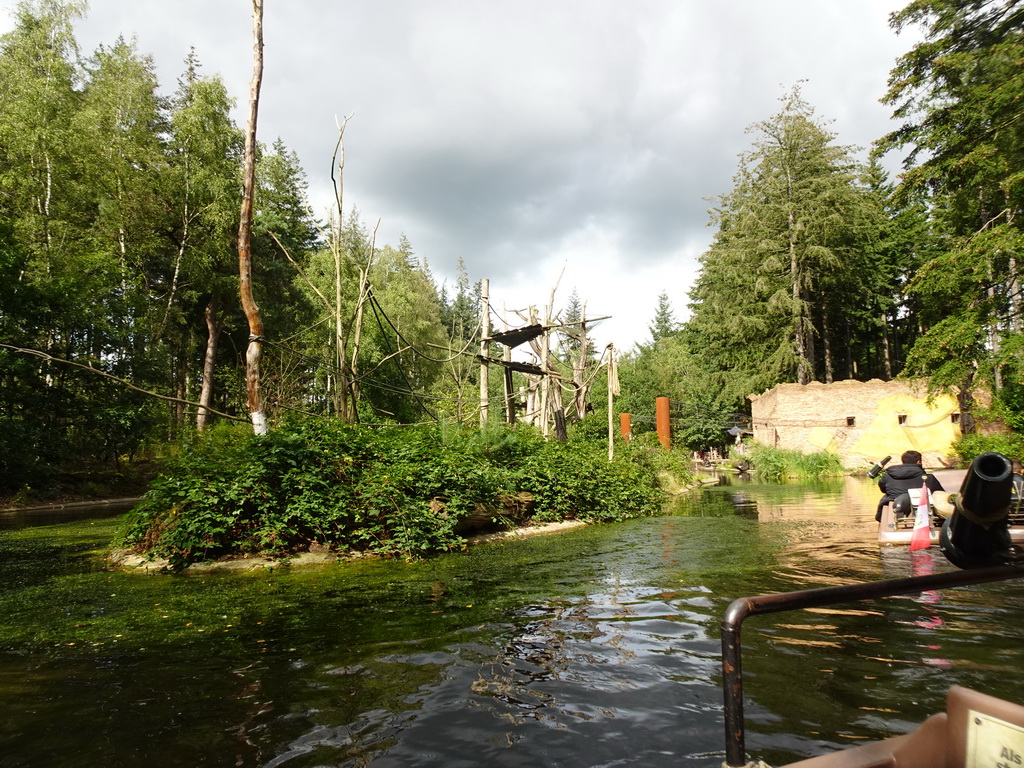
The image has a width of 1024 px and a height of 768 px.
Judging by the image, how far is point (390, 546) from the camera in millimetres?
8969

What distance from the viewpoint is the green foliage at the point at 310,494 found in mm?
8242

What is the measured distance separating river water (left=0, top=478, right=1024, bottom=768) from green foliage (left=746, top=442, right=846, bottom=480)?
24.6 m

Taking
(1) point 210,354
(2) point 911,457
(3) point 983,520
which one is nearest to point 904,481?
(2) point 911,457

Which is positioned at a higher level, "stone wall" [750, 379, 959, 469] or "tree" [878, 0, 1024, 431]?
"tree" [878, 0, 1024, 431]

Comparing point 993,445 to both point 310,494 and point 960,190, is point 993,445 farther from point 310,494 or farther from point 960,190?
point 310,494

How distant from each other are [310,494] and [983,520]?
795 centimetres

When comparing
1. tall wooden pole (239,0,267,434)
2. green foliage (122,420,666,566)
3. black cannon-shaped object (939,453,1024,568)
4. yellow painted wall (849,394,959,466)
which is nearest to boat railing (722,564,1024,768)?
black cannon-shaped object (939,453,1024,568)

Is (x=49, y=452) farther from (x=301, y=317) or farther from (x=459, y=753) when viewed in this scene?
(x=459, y=753)

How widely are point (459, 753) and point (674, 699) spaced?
1.38 m

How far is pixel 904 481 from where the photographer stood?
29.6 ft

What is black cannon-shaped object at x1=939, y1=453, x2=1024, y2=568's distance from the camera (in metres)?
1.96

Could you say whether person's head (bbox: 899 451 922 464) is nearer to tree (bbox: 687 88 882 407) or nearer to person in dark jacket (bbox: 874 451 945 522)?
person in dark jacket (bbox: 874 451 945 522)

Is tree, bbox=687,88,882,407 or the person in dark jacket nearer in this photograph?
the person in dark jacket

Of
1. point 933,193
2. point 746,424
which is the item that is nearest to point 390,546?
point 933,193
